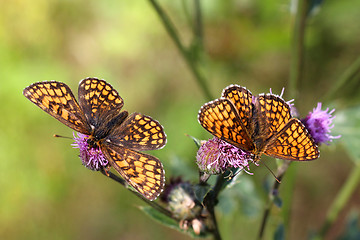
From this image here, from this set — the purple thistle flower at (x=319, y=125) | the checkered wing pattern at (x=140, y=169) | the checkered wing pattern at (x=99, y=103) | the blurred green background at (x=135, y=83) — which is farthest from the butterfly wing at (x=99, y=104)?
the blurred green background at (x=135, y=83)

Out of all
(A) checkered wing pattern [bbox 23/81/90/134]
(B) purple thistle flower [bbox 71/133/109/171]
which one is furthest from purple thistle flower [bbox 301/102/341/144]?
(A) checkered wing pattern [bbox 23/81/90/134]

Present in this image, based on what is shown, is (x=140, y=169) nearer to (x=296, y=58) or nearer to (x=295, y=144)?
(x=295, y=144)

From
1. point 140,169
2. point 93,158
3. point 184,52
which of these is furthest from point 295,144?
point 184,52

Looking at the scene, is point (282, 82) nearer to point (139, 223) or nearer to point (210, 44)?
point (210, 44)

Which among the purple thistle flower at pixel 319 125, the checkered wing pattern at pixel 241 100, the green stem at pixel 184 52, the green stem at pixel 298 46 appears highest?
the green stem at pixel 298 46

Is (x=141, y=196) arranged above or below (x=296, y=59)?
below

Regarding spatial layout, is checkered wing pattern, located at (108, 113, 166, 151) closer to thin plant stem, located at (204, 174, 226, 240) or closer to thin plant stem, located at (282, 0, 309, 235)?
thin plant stem, located at (204, 174, 226, 240)

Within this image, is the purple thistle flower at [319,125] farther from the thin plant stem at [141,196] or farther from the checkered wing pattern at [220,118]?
the thin plant stem at [141,196]
